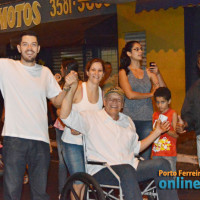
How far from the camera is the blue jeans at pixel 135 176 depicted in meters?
4.66

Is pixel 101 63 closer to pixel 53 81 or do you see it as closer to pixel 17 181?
pixel 53 81

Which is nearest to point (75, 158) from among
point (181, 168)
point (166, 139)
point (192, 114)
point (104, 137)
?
point (104, 137)

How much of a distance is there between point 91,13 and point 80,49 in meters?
2.06

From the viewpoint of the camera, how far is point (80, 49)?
1602cm

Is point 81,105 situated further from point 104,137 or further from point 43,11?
point 43,11

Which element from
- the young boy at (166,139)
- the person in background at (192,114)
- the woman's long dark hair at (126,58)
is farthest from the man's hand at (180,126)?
the woman's long dark hair at (126,58)

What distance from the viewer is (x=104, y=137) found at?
5.02 meters

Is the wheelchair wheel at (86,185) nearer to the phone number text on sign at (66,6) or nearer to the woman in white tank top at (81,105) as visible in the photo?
the woman in white tank top at (81,105)

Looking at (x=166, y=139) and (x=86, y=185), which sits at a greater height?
(x=166, y=139)

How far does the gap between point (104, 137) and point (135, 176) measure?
527mm

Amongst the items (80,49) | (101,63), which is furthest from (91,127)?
(80,49)

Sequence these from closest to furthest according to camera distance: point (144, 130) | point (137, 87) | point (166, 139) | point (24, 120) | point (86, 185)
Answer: point (24, 120)
point (86, 185)
point (166, 139)
point (144, 130)
point (137, 87)

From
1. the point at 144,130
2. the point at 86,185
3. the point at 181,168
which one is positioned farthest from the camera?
the point at 181,168

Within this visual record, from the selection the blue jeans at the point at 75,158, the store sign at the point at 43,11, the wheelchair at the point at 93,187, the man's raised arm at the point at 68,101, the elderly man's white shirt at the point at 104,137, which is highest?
the store sign at the point at 43,11
